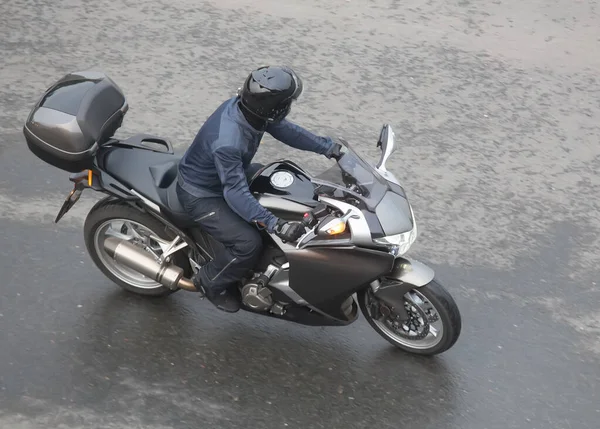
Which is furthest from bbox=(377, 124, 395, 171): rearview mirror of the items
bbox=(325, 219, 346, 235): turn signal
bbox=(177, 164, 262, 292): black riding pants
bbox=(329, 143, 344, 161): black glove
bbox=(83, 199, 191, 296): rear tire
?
bbox=(83, 199, 191, 296): rear tire

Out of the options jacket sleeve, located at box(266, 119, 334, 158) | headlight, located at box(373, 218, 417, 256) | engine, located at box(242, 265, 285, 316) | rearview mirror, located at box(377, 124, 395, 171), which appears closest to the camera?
headlight, located at box(373, 218, 417, 256)

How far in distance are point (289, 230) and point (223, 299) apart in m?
0.99

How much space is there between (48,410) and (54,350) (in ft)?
1.72

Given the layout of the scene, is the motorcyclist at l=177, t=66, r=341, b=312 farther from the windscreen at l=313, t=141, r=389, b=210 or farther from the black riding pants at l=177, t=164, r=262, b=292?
the windscreen at l=313, t=141, r=389, b=210

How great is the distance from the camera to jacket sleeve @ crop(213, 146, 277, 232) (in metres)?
4.93

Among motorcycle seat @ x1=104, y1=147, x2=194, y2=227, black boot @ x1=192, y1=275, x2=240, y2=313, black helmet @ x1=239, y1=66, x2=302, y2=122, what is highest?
black helmet @ x1=239, y1=66, x2=302, y2=122

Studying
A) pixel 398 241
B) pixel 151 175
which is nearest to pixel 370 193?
pixel 398 241

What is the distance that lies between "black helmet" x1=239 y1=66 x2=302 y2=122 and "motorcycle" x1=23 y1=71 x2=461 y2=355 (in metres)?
0.48

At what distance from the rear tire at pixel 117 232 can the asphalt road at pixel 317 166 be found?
12cm

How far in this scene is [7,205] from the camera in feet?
22.3

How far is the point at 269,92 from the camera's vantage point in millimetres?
4789

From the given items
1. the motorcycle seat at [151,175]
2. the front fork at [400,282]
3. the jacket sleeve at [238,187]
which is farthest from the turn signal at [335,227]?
the motorcycle seat at [151,175]

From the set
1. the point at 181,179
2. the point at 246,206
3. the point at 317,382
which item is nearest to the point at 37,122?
the point at 181,179

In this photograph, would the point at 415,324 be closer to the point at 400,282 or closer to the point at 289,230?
the point at 400,282
